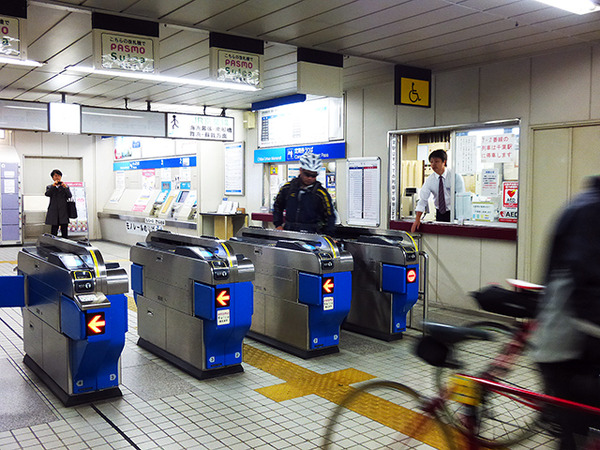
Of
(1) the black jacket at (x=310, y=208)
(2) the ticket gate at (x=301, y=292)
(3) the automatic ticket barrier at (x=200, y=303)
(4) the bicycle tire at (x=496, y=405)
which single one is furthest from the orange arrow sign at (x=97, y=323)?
(1) the black jacket at (x=310, y=208)

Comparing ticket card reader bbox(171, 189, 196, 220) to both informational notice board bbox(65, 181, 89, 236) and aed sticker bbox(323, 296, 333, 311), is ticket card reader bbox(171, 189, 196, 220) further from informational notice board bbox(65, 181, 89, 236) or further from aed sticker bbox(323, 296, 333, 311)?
aed sticker bbox(323, 296, 333, 311)

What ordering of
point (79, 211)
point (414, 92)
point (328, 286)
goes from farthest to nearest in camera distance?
point (79, 211) < point (414, 92) < point (328, 286)

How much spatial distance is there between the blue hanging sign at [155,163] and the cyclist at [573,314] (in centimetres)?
991

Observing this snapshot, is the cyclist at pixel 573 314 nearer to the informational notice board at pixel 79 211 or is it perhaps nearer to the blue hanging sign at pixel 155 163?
the blue hanging sign at pixel 155 163

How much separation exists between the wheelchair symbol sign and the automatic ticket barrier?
3023 mm

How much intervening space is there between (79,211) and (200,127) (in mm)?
6667

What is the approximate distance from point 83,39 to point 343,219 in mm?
4256

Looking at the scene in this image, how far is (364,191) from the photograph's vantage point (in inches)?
310

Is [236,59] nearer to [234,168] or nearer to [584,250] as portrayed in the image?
[584,250]

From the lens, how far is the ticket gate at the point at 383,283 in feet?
18.0

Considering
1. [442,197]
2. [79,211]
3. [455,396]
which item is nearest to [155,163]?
[79,211]

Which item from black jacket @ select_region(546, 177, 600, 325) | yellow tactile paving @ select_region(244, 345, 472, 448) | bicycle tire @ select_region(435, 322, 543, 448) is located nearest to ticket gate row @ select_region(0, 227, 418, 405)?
yellow tactile paving @ select_region(244, 345, 472, 448)

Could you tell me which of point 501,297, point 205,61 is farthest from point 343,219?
point 501,297

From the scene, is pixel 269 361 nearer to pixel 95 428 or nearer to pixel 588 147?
pixel 95 428
